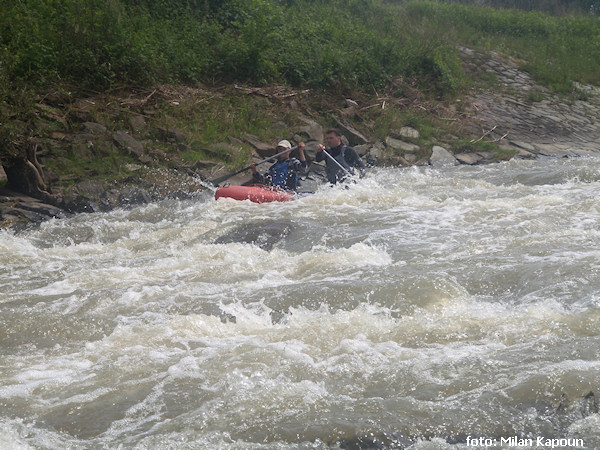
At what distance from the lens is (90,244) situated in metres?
7.74

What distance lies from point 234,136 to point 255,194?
379 centimetres

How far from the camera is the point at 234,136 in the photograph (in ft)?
43.4

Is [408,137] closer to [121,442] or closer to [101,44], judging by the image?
[101,44]

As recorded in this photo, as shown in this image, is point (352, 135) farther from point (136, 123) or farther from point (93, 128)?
point (93, 128)

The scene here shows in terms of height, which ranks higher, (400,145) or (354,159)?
(354,159)

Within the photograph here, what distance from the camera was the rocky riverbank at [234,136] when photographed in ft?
34.8

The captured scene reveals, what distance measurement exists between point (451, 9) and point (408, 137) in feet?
32.8

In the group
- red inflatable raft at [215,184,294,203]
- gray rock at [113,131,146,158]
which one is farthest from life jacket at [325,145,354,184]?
gray rock at [113,131,146,158]

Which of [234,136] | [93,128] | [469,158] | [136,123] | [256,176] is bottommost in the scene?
[469,158]

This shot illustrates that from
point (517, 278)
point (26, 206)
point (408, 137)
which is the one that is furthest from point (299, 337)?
point (408, 137)

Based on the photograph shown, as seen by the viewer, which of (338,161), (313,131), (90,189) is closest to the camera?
(90,189)

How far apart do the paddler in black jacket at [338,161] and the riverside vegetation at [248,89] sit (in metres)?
1.92

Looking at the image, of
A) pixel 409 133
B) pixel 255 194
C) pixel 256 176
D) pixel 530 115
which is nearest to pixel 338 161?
pixel 256 176

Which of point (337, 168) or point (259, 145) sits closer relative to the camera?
point (337, 168)
